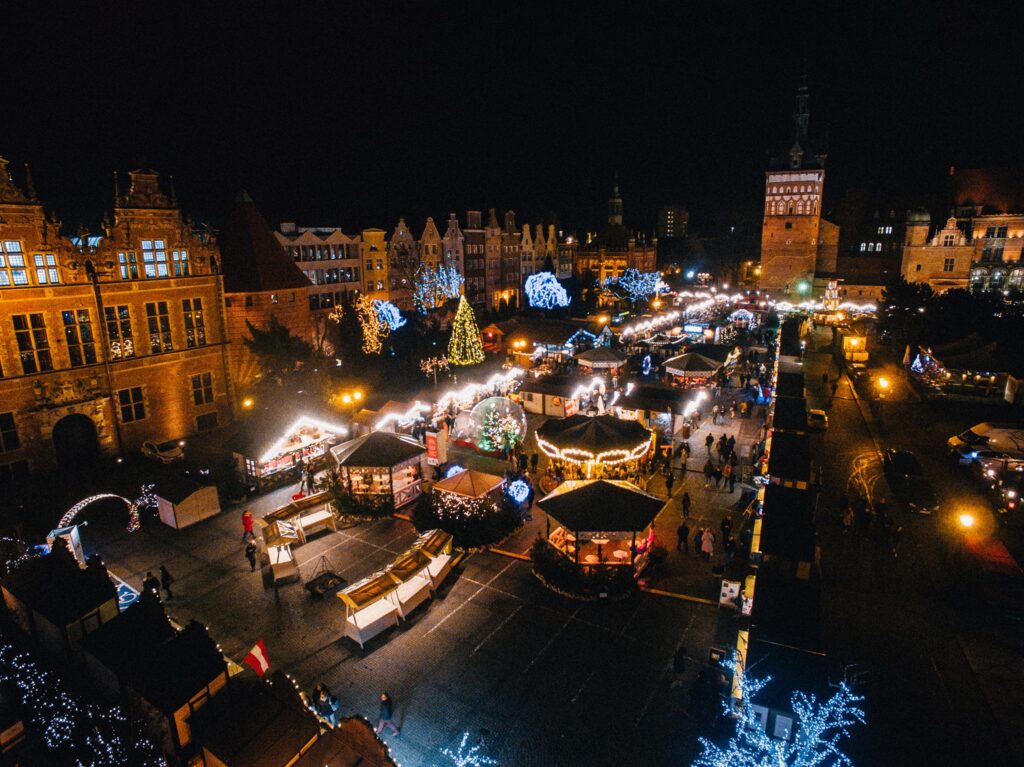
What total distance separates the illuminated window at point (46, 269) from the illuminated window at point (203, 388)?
253 inches

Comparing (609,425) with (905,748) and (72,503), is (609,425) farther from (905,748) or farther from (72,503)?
(72,503)

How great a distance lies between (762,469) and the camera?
19.5 metres

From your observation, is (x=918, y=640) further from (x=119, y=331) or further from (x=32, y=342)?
(x=32, y=342)

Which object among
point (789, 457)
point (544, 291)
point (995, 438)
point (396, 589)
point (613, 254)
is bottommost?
point (396, 589)

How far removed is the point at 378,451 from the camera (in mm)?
18266

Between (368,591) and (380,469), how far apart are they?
623 cm

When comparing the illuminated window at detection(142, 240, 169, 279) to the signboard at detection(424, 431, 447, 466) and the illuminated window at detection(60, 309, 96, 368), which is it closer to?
the illuminated window at detection(60, 309, 96, 368)

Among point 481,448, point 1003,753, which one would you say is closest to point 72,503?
point 481,448

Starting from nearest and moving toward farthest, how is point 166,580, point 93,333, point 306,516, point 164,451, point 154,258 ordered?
point 166,580, point 306,516, point 93,333, point 164,451, point 154,258

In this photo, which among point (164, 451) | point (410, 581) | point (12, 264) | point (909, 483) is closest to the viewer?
point (410, 581)

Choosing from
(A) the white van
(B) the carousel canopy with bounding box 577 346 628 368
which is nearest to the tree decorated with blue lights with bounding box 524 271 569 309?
(B) the carousel canopy with bounding box 577 346 628 368

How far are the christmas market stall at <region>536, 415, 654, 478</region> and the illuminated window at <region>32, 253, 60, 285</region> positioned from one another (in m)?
18.5

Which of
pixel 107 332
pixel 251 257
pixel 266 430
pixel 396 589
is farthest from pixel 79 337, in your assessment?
pixel 396 589

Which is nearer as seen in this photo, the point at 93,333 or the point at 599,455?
the point at 599,455
